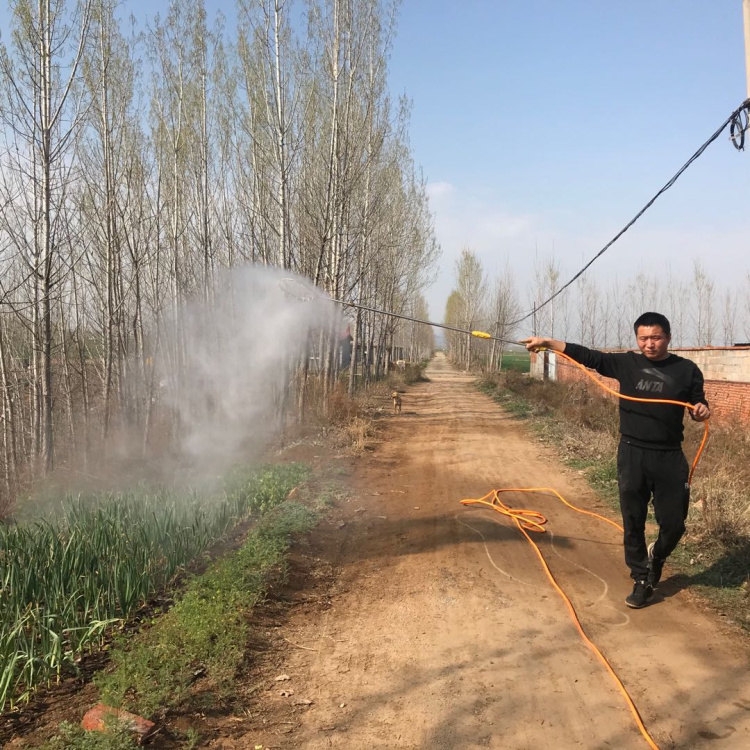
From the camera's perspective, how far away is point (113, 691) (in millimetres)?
3223

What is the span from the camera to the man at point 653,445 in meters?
4.26

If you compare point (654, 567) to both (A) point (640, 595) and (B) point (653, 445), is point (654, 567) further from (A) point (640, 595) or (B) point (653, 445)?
(B) point (653, 445)

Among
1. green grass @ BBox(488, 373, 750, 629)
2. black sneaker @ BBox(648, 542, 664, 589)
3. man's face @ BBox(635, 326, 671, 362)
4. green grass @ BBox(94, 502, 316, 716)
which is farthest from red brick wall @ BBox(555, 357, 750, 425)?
green grass @ BBox(94, 502, 316, 716)

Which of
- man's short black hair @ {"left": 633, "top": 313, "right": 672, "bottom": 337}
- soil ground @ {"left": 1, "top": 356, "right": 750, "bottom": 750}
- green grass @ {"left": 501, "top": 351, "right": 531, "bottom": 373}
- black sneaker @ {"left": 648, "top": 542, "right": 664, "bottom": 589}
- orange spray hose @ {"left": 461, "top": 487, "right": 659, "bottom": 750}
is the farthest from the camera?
green grass @ {"left": 501, "top": 351, "right": 531, "bottom": 373}

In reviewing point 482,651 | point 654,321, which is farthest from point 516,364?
point 482,651

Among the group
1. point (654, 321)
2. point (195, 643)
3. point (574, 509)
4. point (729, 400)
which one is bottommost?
point (574, 509)

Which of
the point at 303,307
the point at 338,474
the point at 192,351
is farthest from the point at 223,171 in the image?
the point at 338,474

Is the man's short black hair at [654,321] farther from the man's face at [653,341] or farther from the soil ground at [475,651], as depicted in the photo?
the soil ground at [475,651]

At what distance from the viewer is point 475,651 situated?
3746 mm

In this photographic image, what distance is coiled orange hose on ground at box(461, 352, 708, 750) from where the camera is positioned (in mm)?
3173

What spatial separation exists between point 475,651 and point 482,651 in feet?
0.15

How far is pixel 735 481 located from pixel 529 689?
491cm

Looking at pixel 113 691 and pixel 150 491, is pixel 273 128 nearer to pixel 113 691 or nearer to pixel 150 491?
pixel 150 491

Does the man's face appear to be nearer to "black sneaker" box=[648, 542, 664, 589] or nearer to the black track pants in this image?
the black track pants
